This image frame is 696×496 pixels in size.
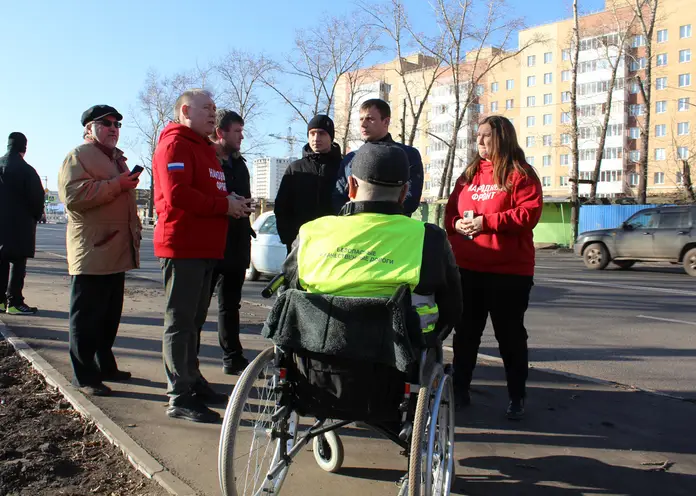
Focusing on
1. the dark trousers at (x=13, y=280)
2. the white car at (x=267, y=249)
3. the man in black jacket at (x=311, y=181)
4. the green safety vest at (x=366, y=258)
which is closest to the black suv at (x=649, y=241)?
the white car at (x=267, y=249)

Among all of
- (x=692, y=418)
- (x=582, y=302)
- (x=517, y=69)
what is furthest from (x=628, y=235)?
(x=517, y=69)

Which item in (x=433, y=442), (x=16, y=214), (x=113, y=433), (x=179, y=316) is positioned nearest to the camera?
(x=433, y=442)

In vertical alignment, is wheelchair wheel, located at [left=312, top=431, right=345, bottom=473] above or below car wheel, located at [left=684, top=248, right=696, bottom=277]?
below

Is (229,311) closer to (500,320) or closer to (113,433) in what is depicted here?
(113,433)

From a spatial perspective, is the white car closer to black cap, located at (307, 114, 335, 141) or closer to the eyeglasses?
black cap, located at (307, 114, 335, 141)

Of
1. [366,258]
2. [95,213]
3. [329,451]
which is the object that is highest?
[95,213]

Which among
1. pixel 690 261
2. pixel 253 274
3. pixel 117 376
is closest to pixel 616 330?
pixel 117 376

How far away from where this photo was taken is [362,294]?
8.64 ft

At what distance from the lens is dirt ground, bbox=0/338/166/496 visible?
316cm

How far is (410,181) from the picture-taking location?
14.4 ft

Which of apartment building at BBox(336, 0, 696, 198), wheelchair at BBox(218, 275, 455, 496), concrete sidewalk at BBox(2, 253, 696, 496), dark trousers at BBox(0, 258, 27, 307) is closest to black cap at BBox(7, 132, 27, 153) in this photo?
dark trousers at BBox(0, 258, 27, 307)

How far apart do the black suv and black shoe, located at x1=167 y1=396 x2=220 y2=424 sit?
50.8 ft

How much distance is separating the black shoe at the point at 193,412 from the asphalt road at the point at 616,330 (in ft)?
11.0

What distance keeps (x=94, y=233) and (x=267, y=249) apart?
7.82 metres
